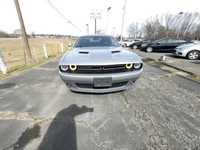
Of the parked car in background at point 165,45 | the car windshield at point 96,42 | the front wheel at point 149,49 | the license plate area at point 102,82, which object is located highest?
the car windshield at point 96,42

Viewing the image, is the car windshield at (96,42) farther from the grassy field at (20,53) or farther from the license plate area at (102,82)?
the grassy field at (20,53)

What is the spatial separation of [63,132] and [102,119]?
75cm

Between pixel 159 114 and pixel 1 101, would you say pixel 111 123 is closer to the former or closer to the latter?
pixel 159 114

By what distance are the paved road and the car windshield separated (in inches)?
63.7

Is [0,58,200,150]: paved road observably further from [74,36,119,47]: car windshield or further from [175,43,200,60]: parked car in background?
[175,43,200,60]: parked car in background

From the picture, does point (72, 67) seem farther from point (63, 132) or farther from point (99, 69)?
point (63, 132)

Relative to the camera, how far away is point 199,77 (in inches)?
217

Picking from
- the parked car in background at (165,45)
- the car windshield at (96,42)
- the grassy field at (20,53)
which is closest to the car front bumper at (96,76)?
the car windshield at (96,42)

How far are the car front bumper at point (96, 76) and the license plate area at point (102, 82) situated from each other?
6 cm

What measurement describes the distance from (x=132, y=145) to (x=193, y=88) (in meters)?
3.21

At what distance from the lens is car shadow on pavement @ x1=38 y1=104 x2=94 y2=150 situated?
2260mm

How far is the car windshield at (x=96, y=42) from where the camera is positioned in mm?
5086

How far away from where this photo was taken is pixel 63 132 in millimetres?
2566

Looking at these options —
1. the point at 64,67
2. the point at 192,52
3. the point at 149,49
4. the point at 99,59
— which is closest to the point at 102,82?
the point at 99,59
